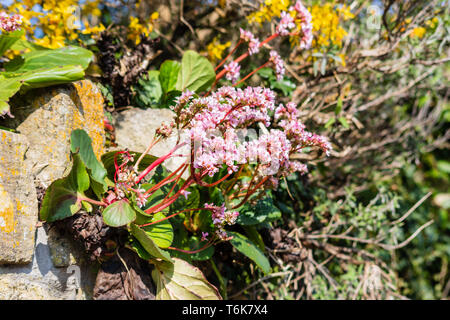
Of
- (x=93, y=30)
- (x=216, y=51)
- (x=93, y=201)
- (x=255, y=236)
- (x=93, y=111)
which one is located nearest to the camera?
(x=93, y=201)

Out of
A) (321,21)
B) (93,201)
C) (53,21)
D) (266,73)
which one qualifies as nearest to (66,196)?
(93,201)

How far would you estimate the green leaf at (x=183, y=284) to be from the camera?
1249 mm

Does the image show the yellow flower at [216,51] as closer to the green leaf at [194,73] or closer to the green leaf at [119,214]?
the green leaf at [194,73]

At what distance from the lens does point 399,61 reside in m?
2.08

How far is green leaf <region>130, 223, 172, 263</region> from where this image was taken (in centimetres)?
113

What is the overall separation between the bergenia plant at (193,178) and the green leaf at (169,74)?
0.47 meters

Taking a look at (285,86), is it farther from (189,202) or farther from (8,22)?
(8,22)

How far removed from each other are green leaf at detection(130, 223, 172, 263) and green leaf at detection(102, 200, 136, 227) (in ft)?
0.21

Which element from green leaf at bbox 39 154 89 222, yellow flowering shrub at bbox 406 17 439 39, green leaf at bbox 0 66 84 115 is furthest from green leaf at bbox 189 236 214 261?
yellow flowering shrub at bbox 406 17 439 39

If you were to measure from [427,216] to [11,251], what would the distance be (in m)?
3.34

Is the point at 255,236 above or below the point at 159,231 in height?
below

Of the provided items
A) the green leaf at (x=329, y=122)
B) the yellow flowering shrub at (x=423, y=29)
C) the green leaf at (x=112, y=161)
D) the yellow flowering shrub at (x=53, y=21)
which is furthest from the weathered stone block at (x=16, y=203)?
the yellow flowering shrub at (x=423, y=29)

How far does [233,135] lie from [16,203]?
0.68 meters

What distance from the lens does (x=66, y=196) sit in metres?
1.12
